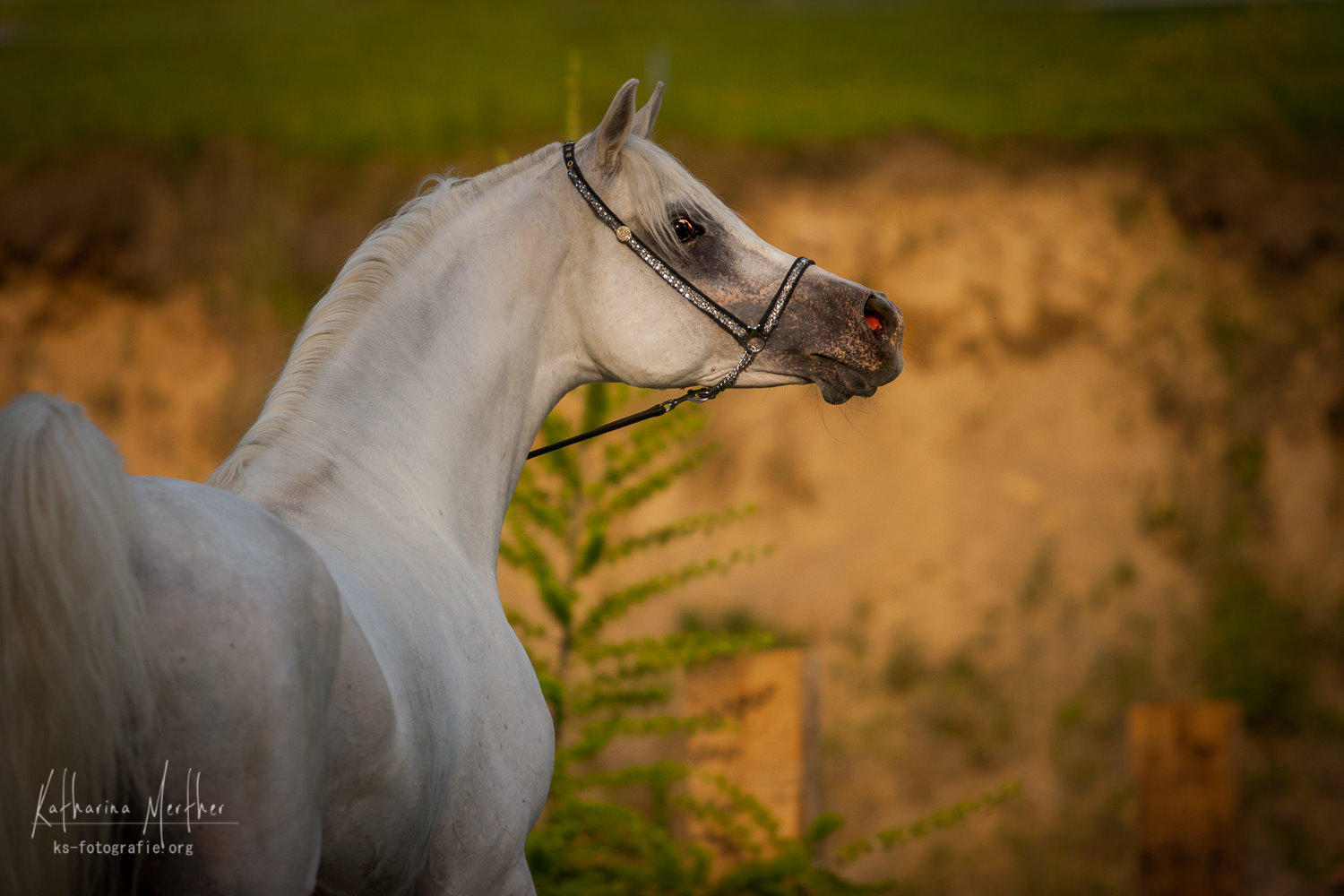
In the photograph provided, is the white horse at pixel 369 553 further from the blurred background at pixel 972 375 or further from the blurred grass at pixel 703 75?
the blurred grass at pixel 703 75

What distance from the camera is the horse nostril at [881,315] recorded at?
2.85m

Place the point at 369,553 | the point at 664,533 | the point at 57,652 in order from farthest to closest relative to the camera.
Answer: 1. the point at 664,533
2. the point at 369,553
3. the point at 57,652

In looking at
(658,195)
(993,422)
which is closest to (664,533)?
(658,195)

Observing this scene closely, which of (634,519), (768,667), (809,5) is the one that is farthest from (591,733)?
(809,5)

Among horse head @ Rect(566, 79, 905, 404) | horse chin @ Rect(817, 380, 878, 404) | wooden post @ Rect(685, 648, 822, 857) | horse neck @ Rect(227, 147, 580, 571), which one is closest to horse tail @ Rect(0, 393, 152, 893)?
horse neck @ Rect(227, 147, 580, 571)

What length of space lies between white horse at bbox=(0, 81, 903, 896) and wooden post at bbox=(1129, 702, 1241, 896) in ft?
11.7

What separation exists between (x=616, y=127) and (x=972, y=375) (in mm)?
8149

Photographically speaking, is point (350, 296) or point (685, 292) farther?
point (685, 292)

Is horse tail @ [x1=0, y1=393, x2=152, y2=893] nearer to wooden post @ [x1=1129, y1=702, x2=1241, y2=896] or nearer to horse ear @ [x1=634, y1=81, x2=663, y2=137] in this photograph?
horse ear @ [x1=634, y1=81, x2=663, y2=137]

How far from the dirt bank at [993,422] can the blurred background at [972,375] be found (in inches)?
1.2

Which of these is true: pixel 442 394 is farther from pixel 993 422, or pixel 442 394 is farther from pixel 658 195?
pixel 993 422

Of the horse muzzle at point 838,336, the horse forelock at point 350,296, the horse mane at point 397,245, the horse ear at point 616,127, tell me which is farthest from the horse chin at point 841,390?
the horse forelock at point 350,296

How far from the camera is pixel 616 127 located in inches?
106

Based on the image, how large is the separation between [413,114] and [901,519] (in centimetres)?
627
